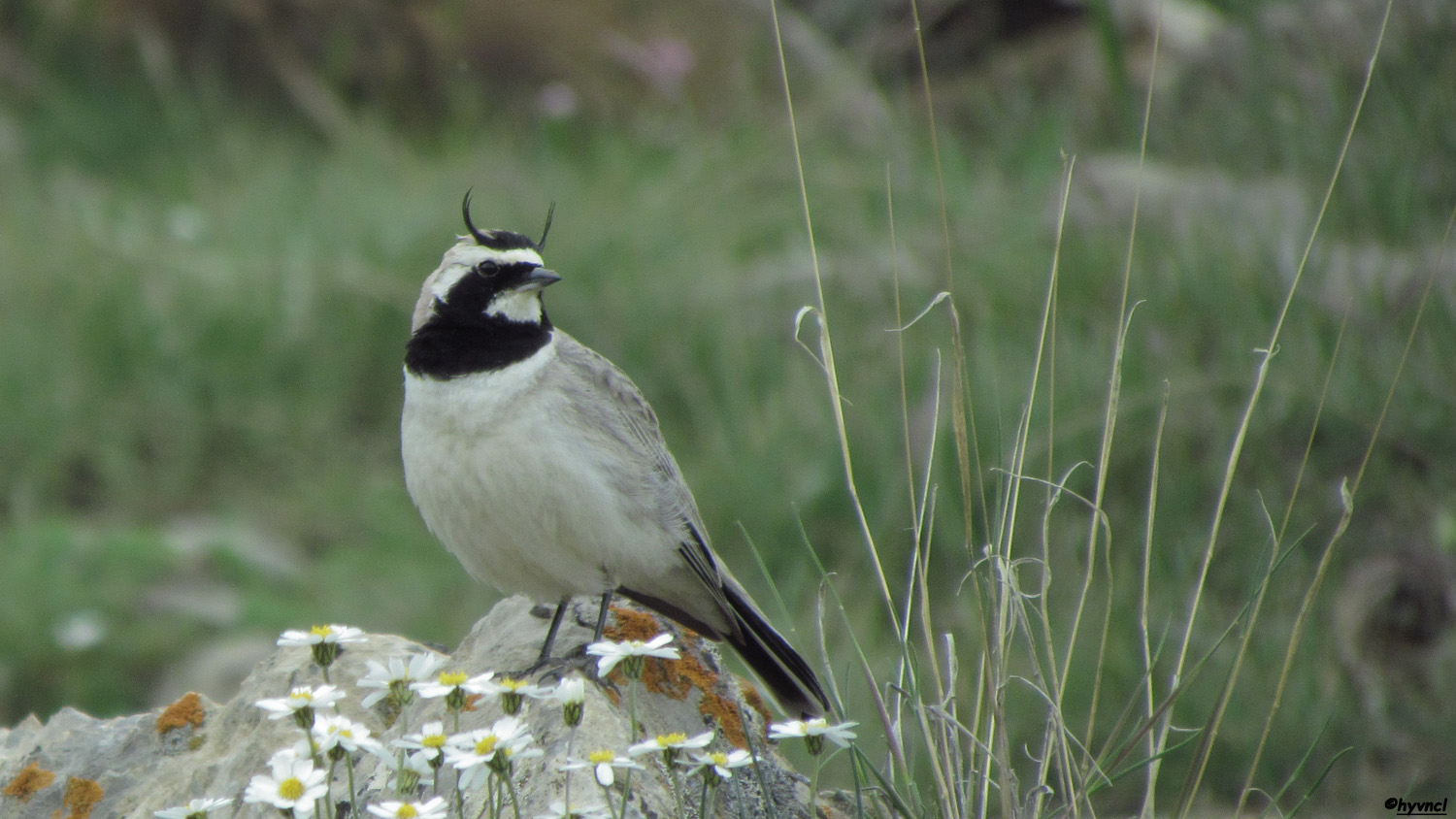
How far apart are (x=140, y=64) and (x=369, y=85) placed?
5.28ft

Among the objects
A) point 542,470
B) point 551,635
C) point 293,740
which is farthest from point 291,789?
point 551,635

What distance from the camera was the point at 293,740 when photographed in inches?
118

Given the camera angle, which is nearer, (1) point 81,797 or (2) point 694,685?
(1) point 81,797

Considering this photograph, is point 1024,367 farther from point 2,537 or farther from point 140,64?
point 140,64

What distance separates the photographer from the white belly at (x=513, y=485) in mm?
3365

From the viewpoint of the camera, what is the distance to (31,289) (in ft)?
24.5

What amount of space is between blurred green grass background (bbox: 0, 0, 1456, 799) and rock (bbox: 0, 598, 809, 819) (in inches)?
61.0

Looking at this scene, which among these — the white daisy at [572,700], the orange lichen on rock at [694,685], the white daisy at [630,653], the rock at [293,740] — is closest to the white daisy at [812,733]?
the white daisy at [630,653]

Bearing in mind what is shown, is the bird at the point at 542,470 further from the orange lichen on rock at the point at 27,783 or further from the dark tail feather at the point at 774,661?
the orange lichen on rock at the point at 27,783

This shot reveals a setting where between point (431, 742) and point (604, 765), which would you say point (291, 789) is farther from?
point (604, 765)

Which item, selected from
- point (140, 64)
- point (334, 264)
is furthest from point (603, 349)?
point (140, 64)

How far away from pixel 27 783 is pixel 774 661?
1682 millimetres

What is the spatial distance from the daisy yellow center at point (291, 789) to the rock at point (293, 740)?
65cm

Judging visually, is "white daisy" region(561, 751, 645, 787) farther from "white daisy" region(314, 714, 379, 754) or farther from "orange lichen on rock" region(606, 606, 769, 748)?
"orange lichen on rock" region(606, 606, 769, 748)
